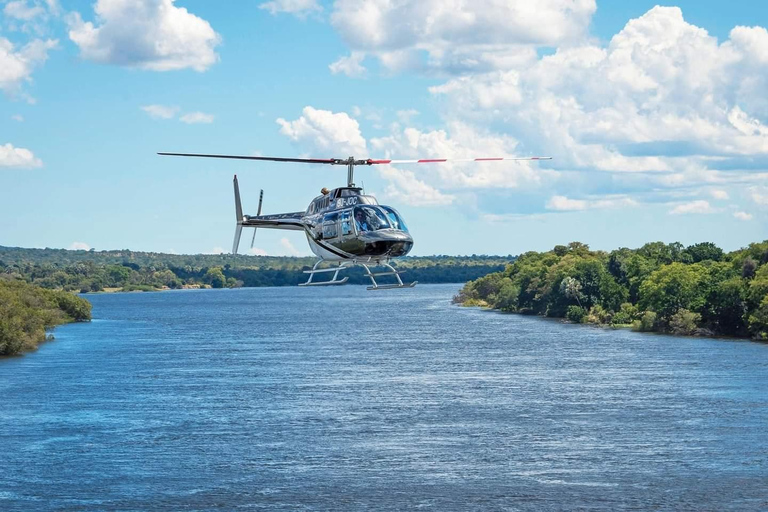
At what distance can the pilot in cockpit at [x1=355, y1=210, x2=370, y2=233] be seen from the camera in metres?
53.8

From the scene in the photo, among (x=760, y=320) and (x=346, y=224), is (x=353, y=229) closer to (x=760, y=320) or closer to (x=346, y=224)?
(x=346, y=224)

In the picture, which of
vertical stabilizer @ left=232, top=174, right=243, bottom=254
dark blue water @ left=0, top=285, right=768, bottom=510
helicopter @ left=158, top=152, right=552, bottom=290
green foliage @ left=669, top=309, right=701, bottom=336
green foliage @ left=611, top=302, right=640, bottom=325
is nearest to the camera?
helicopter @ left=158, top=152, right=552, bottom=290

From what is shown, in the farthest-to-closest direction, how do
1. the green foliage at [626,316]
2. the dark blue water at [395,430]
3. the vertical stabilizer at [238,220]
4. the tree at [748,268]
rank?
the green foliage at [626,316]
the tree at [748,268]
the dark blue water at [395,430]
the vertical stabilizer at [238,220]

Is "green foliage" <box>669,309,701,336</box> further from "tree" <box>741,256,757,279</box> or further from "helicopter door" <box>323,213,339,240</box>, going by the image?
"helicopter door" <box>323,213,339,240</box>

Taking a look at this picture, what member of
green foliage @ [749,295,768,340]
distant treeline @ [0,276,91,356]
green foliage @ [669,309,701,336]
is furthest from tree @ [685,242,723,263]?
distant treeline @ [0,276,91,356]

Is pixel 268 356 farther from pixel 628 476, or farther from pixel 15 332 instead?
pixel 628 476

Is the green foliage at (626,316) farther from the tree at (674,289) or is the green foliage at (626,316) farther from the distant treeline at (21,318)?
the distant treeline at (21,318)

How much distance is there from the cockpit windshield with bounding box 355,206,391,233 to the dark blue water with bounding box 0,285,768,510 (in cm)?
3072

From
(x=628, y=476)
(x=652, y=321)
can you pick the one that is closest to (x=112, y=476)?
(x=628, y=476)

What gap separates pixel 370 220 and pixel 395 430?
48750 millimetres

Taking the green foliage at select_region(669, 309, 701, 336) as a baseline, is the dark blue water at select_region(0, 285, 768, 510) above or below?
below

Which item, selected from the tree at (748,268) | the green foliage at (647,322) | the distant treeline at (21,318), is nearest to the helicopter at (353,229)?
the distant treeline at (21,318)

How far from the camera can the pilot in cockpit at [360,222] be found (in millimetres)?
53781

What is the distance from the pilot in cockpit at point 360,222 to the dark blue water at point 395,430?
30.6 metres
